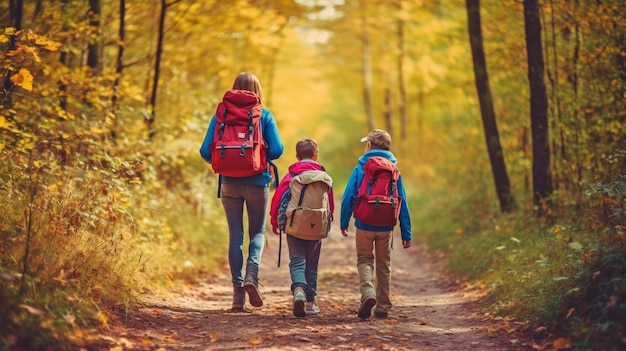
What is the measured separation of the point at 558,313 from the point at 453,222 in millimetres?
7247

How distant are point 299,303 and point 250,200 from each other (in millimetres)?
1100

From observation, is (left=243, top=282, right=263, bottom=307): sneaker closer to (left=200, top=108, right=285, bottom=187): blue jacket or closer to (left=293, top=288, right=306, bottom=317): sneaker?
(left=293, top=288, right=306, bottom=317): sneaker

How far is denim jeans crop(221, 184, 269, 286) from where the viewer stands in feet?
19.1

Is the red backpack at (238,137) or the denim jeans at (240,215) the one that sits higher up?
the red backpack at (238,137)

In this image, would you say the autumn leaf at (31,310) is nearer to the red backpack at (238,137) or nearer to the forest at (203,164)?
the forest at (203,164)

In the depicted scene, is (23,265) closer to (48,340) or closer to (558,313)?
(48,340)

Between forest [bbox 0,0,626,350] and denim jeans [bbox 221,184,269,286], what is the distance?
96 cm

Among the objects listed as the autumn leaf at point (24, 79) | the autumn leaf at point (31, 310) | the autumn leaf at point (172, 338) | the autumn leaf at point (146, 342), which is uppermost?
the autumn leaf at point (24, 79)

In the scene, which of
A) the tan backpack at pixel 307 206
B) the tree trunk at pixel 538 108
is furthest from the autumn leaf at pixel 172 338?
the tree trunk at pixel 538 108

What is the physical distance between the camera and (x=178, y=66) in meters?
11.7

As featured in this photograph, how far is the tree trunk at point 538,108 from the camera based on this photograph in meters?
8.05

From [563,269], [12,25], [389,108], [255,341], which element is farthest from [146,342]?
[389,108]

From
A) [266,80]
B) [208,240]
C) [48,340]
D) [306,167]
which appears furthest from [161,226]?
[266,80]

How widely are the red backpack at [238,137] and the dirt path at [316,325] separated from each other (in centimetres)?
95
